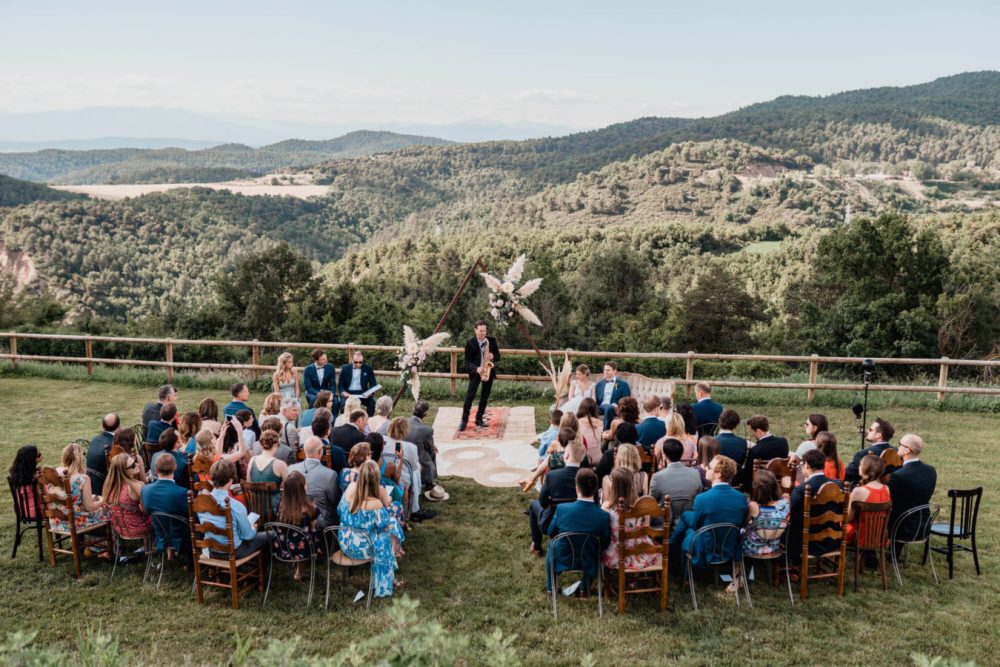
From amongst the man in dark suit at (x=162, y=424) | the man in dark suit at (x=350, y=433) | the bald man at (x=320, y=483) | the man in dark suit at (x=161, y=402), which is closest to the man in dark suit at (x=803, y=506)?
the bald man at (x=320, y=483)

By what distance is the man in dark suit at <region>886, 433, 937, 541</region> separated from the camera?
6156 millimetres

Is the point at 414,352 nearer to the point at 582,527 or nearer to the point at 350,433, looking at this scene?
the point at 350,433

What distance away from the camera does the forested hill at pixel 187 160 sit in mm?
101375

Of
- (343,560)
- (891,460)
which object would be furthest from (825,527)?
(343,560)

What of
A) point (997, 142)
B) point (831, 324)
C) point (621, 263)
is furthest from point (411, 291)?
point (997, 142)

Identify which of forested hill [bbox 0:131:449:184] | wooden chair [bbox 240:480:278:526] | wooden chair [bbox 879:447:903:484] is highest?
forested hill [bbox 0:131:449:184]

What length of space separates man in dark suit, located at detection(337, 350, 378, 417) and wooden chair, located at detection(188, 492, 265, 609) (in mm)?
4498

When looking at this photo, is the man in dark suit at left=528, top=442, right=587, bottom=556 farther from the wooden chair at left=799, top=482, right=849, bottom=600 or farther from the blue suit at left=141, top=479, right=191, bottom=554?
the blue suit at left=141, top=479, right=191, bottom=554

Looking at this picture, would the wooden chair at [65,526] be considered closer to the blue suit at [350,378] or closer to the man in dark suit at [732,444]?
the blue suit at [350,378]

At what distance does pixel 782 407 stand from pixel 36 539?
34.6 ft

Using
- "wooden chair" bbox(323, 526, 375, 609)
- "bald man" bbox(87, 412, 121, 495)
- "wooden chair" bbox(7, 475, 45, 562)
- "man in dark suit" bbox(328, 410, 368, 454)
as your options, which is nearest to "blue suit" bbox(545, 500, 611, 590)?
"wooden chair" bbox(323, 526, 375, 609)

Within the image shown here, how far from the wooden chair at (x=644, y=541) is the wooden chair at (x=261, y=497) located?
2914mm

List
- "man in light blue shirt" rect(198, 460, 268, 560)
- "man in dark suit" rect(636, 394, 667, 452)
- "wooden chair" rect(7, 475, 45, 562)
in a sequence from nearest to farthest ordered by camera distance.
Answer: "man in light blue shirt" rect(198, 460, 268, 560) → "wooden chair" rect(7, 475, 45, 562) → "man in dark suit" rect(636, 394, 667, 452)

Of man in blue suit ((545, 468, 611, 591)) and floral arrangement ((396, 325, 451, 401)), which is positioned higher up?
floral arrangement ((396, 325, 451, 401))
